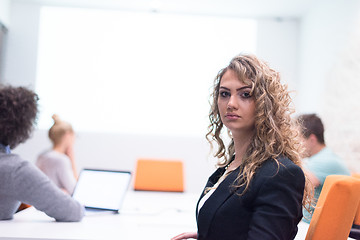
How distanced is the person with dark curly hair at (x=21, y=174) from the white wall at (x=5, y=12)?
472 centimetres

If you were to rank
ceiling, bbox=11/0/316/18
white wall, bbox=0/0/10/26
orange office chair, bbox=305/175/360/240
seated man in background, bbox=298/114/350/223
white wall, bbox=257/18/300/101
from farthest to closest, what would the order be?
white wall, bbox=257/18/300/101
ceiling, bbox=11/0/316/18
white wall, bbox=0/0/10/26
seated man in background, bbox=298/114/350/223
orange office chair, bbox=305/175/360/240

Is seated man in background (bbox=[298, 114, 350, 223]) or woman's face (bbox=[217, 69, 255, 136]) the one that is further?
seated man in background (bbox=[298, 114, 350, 223])

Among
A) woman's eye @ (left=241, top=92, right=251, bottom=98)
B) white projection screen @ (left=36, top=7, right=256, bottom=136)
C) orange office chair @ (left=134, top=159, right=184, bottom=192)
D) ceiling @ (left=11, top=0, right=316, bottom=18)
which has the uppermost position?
ceiling @ (left=11, top=0, right=316, bottom=18)

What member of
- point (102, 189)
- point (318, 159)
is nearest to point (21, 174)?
point (102, 189)

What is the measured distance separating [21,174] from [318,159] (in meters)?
1.90

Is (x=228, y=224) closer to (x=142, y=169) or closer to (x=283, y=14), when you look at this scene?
(x=142, y=169)

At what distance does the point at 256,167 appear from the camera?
1.13 metres

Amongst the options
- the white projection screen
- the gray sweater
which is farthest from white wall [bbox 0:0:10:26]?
the gray sweater

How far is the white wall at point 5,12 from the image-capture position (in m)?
5.80

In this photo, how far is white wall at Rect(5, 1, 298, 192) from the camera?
6.17 meters

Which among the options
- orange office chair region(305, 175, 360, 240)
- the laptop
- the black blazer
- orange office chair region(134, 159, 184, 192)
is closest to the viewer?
the black blazer

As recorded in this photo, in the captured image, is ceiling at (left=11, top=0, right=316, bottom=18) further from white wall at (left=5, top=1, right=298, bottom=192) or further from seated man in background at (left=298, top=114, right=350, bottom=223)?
seated man in background at (left=298, top=114, right=350, bottom=223)

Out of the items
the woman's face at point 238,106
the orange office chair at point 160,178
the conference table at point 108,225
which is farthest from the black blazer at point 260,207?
the orange office chair at point 160,178

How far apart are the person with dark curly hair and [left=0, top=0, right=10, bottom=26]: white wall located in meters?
4.72
